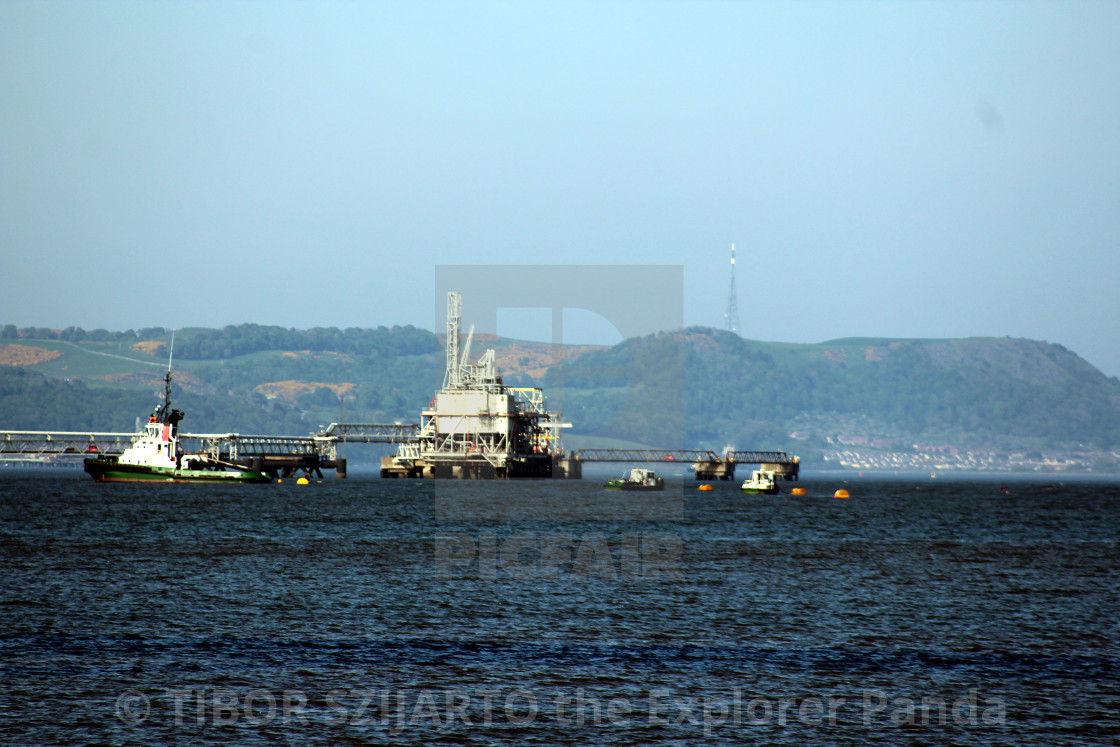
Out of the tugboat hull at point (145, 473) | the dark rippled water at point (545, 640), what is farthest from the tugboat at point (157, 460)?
the dark rippled water at point (545, 640)

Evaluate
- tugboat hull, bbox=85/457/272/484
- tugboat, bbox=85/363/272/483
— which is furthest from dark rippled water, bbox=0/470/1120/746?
tugboat hull, bbox=85/457/272/484

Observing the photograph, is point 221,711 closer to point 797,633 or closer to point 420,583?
Answer: point 797,633

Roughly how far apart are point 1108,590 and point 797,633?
1137 inches

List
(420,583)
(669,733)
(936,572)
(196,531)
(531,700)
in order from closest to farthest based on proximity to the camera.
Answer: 1. (669,733)
2. (531,700)
3. (420,583)
4. (936,572)
5. (196,531)

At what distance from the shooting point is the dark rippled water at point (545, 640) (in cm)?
3250

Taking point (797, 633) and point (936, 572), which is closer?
point (797, 633)

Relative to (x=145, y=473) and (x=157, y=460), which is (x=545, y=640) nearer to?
(x=157, y=460)

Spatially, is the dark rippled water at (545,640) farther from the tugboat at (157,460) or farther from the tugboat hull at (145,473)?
the tugboat hull at (145,473)

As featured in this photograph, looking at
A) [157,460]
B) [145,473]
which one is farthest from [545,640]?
[145,473]

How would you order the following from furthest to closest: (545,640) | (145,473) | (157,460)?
(145,473) → (157,460) → (545,640)

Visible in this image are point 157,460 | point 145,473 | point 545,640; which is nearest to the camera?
point 545,640

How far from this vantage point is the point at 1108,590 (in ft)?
215

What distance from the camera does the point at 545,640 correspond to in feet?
147

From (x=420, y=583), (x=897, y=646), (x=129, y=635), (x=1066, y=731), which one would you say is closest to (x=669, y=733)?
(x=1066, y=731)
